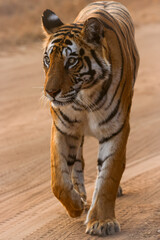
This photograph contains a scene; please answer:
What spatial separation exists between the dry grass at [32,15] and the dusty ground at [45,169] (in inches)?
122

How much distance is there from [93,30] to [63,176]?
104 cm

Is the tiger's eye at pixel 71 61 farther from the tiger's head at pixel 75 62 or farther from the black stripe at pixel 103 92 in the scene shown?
the black stripe at pixel 103 92

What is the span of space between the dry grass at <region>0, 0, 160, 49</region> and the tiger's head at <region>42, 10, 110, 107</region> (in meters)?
8.76

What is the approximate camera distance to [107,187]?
4109mm

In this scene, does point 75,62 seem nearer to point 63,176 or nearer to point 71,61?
point 71,61

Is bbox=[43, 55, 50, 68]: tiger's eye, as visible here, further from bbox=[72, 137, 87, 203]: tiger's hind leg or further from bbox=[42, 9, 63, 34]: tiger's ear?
bbox=[72, 137, 87, 203]: tiger's hind leg

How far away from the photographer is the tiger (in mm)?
3850

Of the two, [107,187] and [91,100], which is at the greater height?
[91,100]

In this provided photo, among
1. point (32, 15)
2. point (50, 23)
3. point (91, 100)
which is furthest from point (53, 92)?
point (32, 15)

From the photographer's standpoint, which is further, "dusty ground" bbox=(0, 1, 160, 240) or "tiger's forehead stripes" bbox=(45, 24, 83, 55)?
"dusty ground" bbox=(0, 1, 160, 240)

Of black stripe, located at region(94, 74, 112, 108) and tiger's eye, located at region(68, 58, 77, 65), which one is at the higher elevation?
tiger's eye, located at region(68, 58, 77, 65)

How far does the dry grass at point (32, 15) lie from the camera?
1346cm

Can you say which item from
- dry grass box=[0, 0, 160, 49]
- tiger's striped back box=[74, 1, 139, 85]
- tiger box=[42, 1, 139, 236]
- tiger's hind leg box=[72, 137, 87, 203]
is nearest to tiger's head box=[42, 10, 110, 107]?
tiger box=[42, 1, 139, 236]

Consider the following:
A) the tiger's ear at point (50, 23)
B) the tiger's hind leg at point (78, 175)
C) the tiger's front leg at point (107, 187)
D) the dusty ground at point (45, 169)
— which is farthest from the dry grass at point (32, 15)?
the tiger's front leg at point (107, 187)
